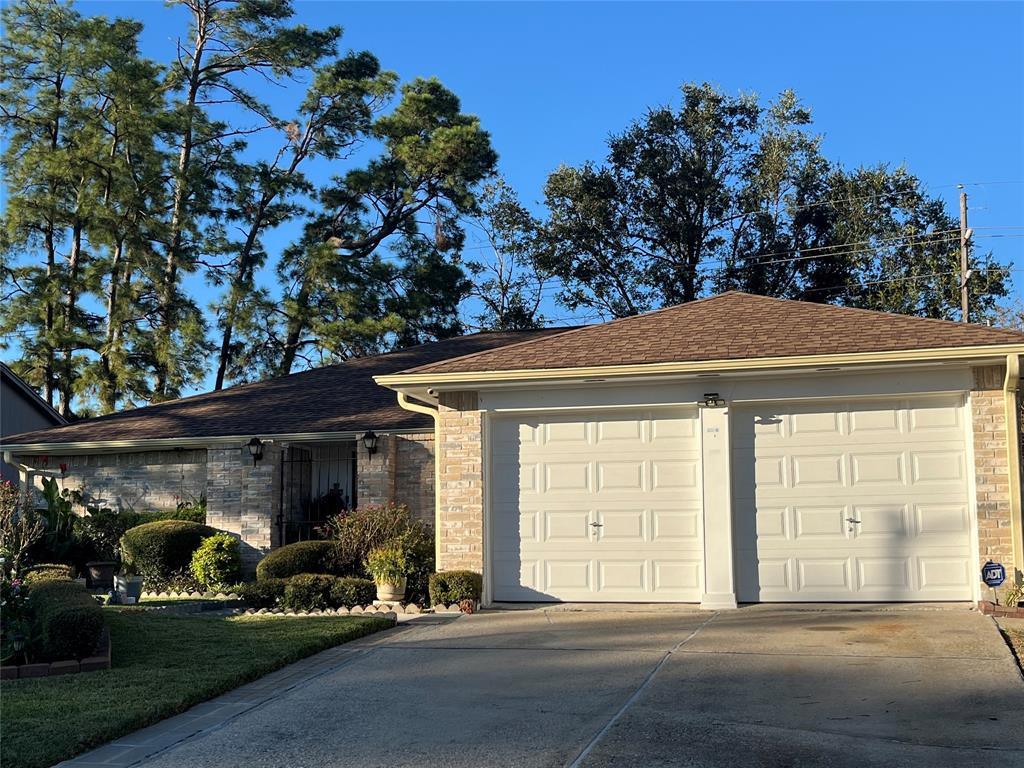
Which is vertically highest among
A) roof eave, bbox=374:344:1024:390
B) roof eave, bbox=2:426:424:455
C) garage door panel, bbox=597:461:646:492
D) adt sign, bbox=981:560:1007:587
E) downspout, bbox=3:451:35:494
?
roof eave, bbox=374:344:1024:390

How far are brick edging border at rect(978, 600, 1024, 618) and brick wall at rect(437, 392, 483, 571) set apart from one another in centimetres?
580

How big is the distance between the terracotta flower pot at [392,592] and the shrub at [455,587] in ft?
2.77

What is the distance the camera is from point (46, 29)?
3153cm

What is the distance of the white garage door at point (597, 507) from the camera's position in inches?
496

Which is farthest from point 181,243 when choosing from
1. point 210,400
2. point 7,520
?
point 7,520

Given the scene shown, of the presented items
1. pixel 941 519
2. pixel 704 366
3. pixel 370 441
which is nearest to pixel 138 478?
pixel 370 441

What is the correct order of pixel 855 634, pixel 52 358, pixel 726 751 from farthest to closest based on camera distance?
pixel 52 358 < pixel 855 634 < pixel 726 751

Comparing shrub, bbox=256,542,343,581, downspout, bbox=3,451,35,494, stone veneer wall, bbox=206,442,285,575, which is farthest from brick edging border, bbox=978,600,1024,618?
downspout, bbox=3,451,35,494

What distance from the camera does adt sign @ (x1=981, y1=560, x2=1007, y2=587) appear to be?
11.4 meters

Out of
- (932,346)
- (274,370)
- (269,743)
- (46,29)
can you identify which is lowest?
(269,743)

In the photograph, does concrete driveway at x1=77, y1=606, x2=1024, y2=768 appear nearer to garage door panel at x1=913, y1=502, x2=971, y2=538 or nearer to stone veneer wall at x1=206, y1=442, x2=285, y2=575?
garage door panel at x1=913, y1=502, x2=971, y2=538

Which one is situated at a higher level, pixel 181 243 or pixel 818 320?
pixel 181 243

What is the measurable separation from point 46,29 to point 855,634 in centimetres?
3075

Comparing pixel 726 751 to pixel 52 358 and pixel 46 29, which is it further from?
pixel 46 29
